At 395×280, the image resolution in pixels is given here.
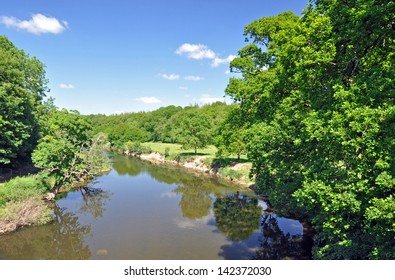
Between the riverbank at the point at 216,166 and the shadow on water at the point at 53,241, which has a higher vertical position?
the riverbank at the point at 216,166

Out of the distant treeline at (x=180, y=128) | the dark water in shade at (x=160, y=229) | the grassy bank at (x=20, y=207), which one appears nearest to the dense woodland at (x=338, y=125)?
the dark water in shade at (x=160, y=229)

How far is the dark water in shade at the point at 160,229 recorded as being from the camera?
21.2 metres

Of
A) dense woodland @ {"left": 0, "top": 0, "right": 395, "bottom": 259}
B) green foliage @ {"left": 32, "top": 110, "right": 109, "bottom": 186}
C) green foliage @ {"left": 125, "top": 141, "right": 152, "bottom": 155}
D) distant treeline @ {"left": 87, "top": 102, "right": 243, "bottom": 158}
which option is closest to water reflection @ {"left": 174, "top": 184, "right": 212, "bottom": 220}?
distant treeline @ {"left": 87, "top": 102, "right": 243, "bottom": 158}

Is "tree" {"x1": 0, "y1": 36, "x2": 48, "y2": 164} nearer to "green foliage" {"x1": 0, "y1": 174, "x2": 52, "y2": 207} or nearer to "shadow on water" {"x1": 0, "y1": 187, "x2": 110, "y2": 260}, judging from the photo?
"green foliage" {"x1": 0, "y1": 174, "x2": 52, "y2": 207}

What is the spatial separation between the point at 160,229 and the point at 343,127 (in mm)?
19206

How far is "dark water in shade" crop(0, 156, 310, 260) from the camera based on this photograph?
21250 millimetres

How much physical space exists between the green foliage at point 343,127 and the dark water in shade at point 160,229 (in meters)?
6.72

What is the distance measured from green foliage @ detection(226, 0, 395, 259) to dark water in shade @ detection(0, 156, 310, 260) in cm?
672

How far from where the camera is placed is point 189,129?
2766 inches

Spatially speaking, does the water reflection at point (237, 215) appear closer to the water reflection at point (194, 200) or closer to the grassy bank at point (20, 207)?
the water reflection at point (194, 200)

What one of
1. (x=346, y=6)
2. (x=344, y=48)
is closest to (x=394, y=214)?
(x=344, y=48)

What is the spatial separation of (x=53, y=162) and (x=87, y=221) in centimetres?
896

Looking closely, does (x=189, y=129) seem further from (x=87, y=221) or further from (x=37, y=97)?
(x=87, y=221)

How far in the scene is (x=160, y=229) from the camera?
2591cm
